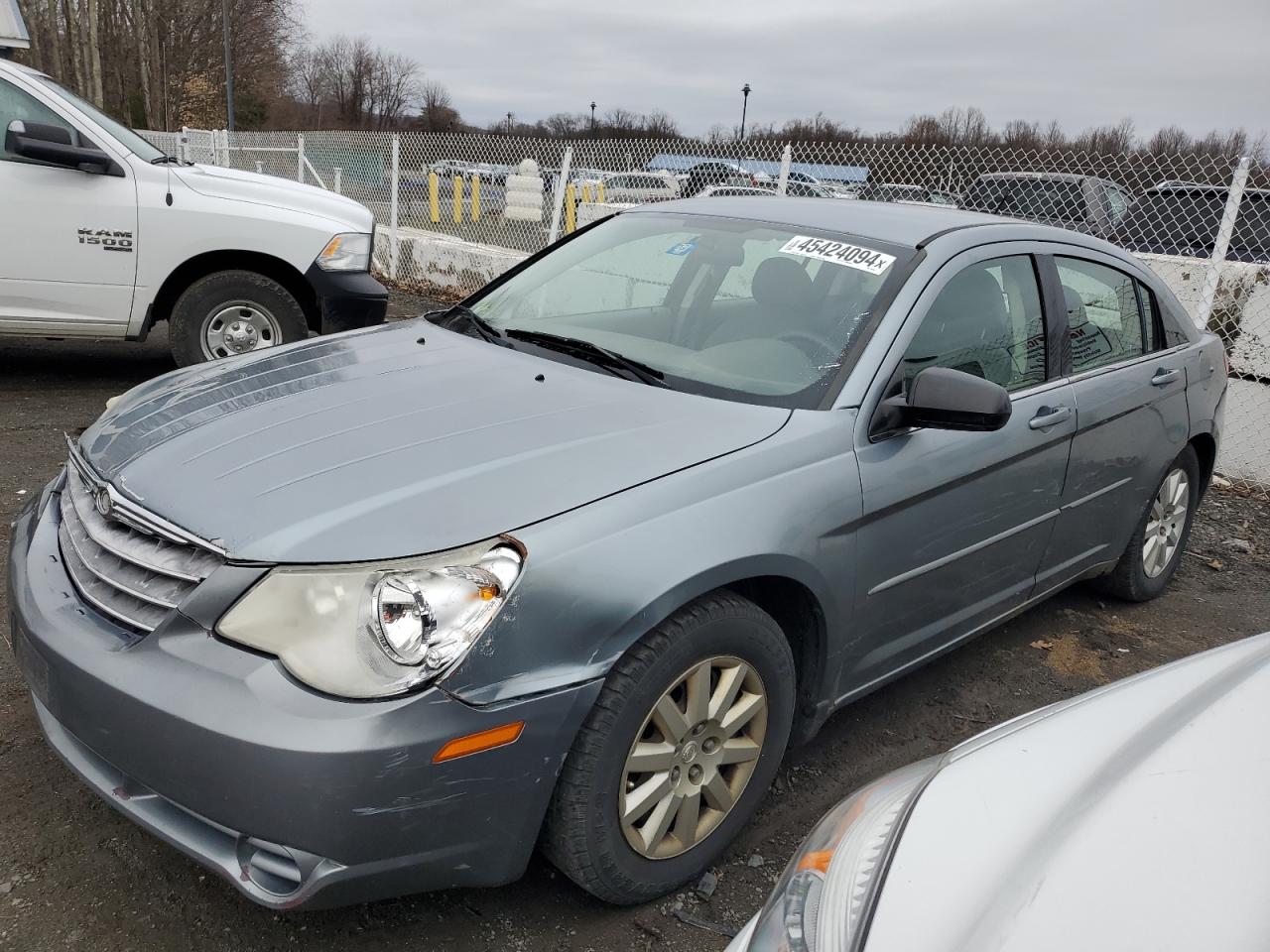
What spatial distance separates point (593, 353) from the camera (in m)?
2.94

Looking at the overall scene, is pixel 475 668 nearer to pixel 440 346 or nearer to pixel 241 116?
pixel 440 346

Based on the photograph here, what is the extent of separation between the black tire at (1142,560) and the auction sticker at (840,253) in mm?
1767

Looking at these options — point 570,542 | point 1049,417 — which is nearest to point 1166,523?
point 1049,417

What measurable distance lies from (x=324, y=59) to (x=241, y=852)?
82607 mm

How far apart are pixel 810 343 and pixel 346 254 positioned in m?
4.29

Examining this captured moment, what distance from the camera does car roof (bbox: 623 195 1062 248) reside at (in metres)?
3.14

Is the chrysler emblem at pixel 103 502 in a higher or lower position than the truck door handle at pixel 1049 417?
lower

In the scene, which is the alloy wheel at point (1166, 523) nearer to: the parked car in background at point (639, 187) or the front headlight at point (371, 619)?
the front headlight at point (371, 619)

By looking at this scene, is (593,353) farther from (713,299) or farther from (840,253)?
(840,253)

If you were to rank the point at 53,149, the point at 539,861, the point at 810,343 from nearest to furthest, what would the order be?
the point at 539,861, the point at 810,343, the point at 53,149

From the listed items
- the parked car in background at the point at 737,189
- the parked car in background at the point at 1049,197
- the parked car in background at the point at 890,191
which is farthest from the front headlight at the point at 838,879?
the parked car in background at the point at 1049,197

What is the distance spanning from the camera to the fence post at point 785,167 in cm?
791

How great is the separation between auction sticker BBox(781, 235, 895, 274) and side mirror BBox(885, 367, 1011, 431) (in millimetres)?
485

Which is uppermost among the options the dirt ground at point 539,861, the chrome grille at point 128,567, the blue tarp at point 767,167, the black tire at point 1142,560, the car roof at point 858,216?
the blue tarp at point 767,167
